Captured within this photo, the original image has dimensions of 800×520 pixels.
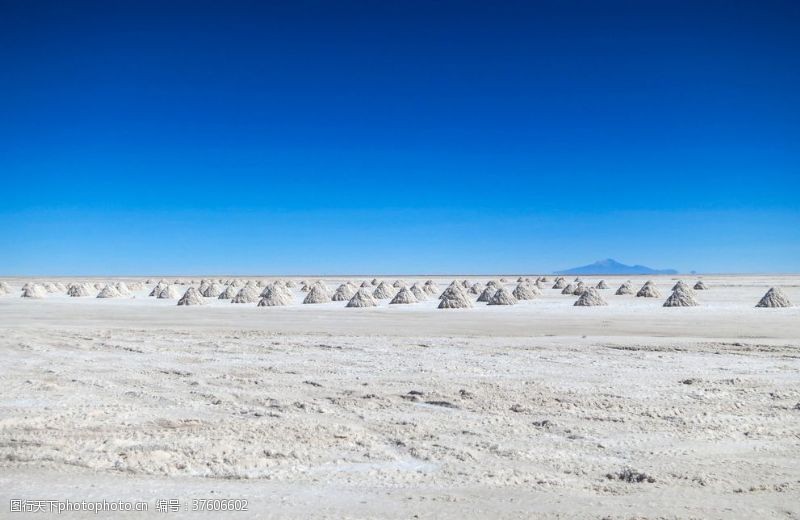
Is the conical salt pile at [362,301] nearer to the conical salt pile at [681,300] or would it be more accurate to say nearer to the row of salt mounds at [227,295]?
the row of salt mounds at [227,295]

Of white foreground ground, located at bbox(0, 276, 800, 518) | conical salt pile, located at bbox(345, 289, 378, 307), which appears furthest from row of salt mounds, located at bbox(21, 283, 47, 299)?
white foreground ground, located at bbox(0, 276, 800, 518)

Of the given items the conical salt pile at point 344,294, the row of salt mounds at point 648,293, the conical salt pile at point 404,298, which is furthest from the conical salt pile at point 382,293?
the row of salt mounds at point 648,293

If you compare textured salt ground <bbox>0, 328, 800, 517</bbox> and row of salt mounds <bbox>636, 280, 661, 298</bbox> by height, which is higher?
row of salt mounds <bbox>636, 280, 661, 298</bbox>

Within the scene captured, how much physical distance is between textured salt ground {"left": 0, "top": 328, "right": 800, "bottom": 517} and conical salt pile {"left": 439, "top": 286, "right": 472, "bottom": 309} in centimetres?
1187

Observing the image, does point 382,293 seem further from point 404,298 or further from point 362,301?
point 362,301

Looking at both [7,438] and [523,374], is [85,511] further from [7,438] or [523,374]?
→ [523,374]

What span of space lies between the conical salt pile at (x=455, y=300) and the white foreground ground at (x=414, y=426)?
987cm

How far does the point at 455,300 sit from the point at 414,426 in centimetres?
1688

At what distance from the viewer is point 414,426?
6.13 meters

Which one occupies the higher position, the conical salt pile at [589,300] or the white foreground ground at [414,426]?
the conical salt pile at [589,300]

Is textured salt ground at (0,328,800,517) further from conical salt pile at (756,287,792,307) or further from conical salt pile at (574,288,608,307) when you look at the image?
conical salt pile at (574,288,608,307)

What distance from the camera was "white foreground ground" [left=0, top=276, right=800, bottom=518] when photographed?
14.2 feet

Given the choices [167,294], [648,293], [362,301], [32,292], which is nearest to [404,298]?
[362,301]

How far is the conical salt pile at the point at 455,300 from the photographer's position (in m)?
22.8
